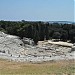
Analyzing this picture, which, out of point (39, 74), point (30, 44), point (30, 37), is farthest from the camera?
point (30, 37)

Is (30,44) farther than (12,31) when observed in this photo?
No

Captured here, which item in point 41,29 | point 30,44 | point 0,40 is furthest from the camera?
point 41,29

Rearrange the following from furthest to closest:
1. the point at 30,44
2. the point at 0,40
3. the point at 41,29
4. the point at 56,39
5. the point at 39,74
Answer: the point at 56,39 < the point at 41,29 < the point at 30,44 < the point at 0,40 < the point at 39,74

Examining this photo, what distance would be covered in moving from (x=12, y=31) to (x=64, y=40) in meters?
18.9

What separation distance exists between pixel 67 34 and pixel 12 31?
19712 millimetres

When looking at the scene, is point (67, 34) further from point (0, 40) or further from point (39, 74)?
point (39, 74)

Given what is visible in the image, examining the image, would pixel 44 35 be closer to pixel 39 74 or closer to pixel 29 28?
pixel 29 28

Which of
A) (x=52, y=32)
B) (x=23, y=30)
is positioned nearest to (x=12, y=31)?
(x=23, y=30)

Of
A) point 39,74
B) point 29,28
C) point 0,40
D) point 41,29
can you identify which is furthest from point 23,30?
point 39,74

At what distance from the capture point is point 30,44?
65938 millimetres

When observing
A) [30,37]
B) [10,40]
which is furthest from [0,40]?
[30,37]

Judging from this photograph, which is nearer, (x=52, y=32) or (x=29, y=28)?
(x=29, y=28)

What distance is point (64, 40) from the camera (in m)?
84.4

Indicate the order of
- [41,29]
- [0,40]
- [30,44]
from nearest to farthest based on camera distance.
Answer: [0,40]
[30,44]
[41,29]
